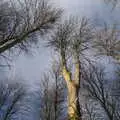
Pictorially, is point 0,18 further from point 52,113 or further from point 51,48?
point 52,113

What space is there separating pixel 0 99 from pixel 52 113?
43.0 feet

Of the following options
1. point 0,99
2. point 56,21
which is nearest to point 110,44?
point 56,21

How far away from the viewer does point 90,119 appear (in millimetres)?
31188

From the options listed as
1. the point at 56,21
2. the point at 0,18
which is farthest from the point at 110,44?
the point at 0,18

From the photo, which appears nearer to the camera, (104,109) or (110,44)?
(110,44)

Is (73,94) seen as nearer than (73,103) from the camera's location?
No

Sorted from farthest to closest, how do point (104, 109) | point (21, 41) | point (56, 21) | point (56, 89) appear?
1. point (56, 89)
2. point (104, 109)
3. point (56, 21)
4. point (21, 41)

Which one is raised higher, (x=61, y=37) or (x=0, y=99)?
(x=61, y=37)

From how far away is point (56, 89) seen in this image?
33562 millimetres

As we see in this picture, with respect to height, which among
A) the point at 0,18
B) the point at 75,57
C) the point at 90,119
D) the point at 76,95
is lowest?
the point at 90,119

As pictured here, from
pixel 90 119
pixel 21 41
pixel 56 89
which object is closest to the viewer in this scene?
pixel 21 41

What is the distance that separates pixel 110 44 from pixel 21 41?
3845mm

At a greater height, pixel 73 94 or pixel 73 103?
pixel 73 94

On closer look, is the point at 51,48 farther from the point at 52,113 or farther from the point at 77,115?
the point at 52,113
